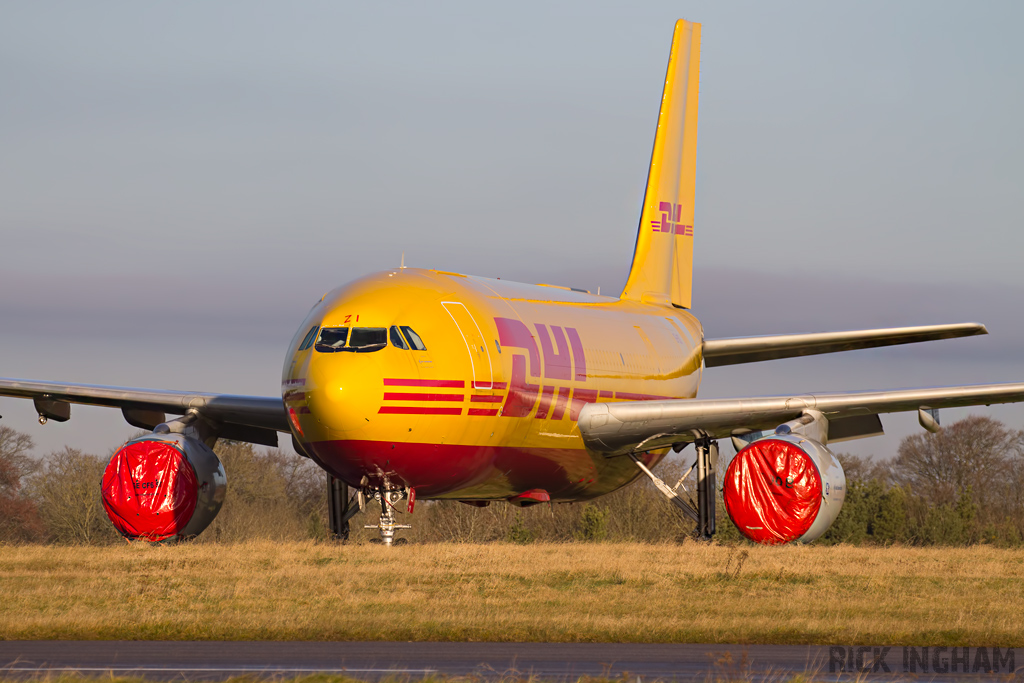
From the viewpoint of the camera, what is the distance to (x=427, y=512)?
39562 mm

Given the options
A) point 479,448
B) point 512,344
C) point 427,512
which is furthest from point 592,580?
point 427,512

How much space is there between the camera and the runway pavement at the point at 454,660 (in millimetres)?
10602

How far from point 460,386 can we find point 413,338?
1068 mm

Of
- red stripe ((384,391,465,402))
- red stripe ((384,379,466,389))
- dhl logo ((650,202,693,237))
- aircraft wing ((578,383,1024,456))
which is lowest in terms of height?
aircraft wing ((578,383,1024,456))

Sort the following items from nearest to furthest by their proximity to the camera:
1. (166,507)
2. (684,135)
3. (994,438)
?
(166,507)
(684,135)
(994,438)

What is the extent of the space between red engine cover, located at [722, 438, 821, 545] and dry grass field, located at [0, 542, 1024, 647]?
0.62 metres

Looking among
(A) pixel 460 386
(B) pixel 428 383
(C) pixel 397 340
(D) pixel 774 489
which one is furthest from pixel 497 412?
(D) pixel 774 489

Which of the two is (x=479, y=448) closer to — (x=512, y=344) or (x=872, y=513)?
(x=512, y=344)

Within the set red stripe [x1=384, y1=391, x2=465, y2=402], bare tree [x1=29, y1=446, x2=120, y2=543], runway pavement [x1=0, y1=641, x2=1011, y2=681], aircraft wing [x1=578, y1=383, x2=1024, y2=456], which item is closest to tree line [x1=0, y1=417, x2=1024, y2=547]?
bare tree [x1=29, y1=446, x2=120, y2=543]

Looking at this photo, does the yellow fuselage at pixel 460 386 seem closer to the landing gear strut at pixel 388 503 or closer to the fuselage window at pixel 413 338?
Result: the fuselage window at pixel 413 338

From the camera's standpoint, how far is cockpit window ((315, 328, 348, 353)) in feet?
60.7

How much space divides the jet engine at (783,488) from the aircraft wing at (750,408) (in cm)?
144

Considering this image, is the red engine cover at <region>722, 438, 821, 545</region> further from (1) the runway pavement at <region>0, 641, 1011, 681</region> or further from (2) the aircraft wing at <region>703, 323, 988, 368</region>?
(1) the runway pavement at <region>0, 641, 1011, 681</region>

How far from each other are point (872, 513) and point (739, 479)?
14.7 m
